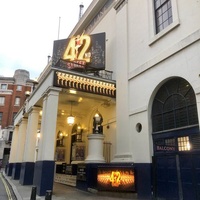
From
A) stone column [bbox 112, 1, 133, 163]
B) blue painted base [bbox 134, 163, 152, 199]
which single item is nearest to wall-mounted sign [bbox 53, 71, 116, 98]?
stone column [bbox 112, 1, 133, 163]

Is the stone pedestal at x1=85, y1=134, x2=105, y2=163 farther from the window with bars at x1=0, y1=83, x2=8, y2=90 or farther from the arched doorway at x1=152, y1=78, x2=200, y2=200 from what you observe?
the window with bars at x1=0, y1=83, x2=8, y2=90

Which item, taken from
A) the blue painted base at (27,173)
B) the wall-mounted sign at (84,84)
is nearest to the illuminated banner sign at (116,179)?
the wall-mounted sign at (84,84)

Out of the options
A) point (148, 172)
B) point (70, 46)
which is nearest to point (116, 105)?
point (148, 172)

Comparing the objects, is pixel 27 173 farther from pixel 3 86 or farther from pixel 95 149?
pixel 3 86

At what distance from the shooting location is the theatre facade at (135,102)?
8.16m

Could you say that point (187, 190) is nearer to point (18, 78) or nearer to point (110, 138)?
point (110, 138)

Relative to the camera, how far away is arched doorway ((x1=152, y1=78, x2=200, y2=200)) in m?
7.57

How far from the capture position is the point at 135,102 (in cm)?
1078

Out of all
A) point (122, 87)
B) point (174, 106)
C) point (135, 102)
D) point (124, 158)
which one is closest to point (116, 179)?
point (124, 158)

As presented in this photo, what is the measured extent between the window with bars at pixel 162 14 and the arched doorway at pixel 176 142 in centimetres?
278

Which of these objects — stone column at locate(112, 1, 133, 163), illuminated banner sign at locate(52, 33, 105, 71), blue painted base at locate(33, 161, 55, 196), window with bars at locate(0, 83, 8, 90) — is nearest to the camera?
blue painted base at locate(33, 161, 55, 196)

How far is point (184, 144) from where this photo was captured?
805 cm

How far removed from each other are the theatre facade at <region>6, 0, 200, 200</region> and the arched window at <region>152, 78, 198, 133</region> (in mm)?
37

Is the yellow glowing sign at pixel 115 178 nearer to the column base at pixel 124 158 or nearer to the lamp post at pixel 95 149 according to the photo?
the column base at pixel 124 158
